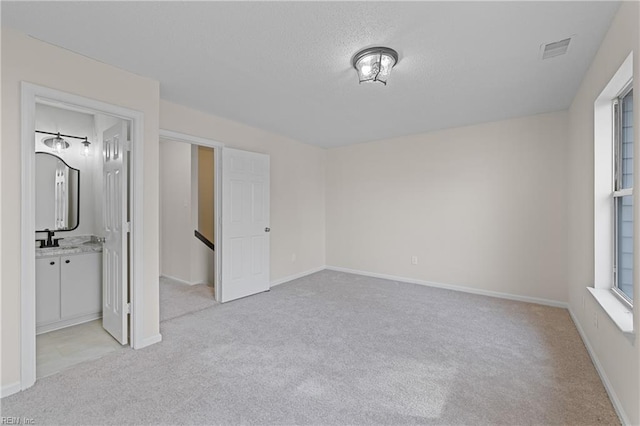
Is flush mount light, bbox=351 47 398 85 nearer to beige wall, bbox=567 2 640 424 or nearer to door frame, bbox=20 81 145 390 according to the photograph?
beige wall, bbox=567 2 640 424

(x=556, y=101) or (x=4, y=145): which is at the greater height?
(x=556, y=101)

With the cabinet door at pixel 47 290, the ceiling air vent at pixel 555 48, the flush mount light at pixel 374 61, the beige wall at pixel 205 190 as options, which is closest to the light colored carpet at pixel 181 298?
the beige wall at pixel 205 190

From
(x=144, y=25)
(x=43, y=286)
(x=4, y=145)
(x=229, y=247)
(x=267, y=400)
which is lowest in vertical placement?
(x=267, y=400)

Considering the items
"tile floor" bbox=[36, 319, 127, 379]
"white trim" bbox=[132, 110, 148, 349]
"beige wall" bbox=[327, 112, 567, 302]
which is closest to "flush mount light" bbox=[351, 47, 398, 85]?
"white trim" bbox=[132, 110, 148, 349]

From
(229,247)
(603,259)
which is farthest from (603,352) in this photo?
(229,247)

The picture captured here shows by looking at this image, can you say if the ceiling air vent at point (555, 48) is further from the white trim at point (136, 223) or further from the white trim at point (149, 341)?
the white trim at point (149, 341)

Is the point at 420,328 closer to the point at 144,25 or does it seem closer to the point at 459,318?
the point at 459,318

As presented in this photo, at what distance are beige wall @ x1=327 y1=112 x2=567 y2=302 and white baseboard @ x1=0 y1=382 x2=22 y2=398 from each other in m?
4.41

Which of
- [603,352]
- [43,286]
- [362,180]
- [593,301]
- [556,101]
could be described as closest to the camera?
[603,352]

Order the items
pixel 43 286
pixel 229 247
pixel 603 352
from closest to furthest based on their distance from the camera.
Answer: pixel 603 352, pixel 43 286, pixel 229 247

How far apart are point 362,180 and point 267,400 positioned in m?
4.06

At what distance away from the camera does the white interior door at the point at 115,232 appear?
2.54 meters

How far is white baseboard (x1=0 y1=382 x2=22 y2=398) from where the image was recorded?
6.09 feet

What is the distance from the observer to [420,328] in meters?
2.96
